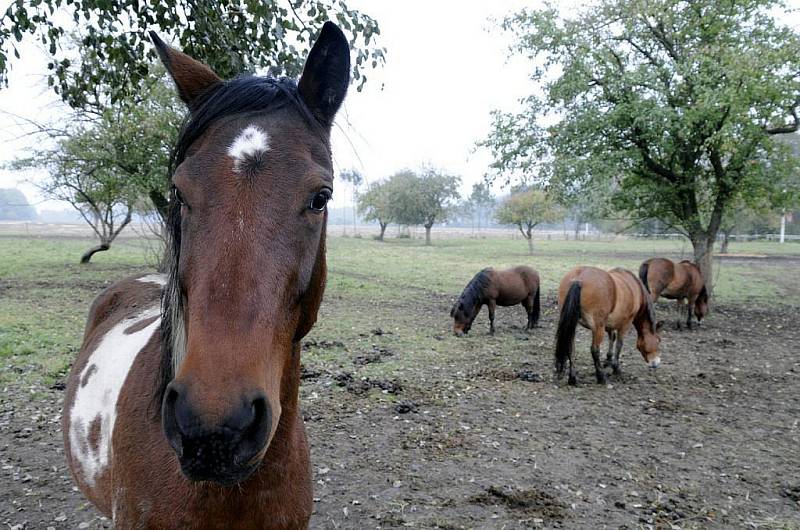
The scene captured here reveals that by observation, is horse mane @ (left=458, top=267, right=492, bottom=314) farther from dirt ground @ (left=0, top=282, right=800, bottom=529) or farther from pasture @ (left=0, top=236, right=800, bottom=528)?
dirt ground @ (left=0, top=282, right=800, bottom=529)

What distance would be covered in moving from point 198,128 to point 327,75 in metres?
0.48

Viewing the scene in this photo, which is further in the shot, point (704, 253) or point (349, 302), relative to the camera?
point (349, 302)

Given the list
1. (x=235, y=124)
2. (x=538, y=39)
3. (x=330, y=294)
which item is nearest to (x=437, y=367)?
(x=235, y=124)

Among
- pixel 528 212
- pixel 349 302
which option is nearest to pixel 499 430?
pixel 349 302

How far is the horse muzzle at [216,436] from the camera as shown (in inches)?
43.4

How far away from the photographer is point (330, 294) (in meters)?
14.9

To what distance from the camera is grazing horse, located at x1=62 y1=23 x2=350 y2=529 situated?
3.80ft

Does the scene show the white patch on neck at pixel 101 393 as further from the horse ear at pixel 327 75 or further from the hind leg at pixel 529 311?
the hind leg at pixel 529 311

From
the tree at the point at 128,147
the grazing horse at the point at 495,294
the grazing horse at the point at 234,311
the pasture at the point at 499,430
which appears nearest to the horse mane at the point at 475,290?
the grazing horse at the point at 495,294

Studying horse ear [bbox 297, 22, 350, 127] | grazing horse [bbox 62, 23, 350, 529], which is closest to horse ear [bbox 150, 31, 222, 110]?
grazing horse [bbox 62, 23, 350, 529]

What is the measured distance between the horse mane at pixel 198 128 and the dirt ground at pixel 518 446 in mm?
2472

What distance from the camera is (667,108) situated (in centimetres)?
1083

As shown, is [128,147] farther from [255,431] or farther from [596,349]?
[255,431]

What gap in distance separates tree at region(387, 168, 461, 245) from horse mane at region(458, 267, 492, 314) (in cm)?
3884
